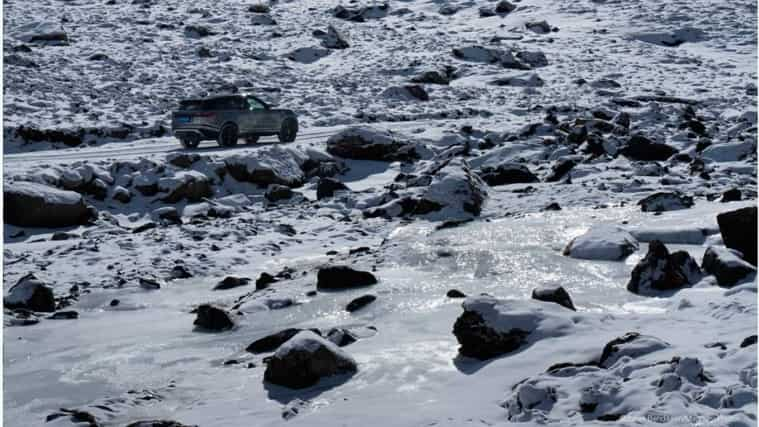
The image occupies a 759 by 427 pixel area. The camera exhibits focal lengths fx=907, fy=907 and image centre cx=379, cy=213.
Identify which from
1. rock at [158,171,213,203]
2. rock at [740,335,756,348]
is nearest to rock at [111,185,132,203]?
rock at [158,171,213,203]

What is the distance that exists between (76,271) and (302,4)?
40475 mm

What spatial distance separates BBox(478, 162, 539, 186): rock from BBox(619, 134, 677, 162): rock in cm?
260

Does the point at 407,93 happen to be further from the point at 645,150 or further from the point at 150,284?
the point at 150,284

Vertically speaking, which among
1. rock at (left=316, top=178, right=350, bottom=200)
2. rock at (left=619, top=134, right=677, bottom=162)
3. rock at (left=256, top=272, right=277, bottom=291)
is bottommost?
rock at (left=619, top=134, right=677, bottom=162)

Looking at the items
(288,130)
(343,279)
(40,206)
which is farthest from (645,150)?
(40,206)

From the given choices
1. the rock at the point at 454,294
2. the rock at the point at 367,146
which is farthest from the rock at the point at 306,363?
the rock at the point at 367,146

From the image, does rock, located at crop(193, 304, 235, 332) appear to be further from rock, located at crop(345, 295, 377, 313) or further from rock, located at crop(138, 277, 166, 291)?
rock, located at crop(138, 277, 166, 291)

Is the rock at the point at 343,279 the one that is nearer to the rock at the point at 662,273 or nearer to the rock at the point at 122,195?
the rock at the point at 662,273

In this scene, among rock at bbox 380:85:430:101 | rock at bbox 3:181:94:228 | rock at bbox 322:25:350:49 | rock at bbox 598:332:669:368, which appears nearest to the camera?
rock at bbox 598:332:669:368

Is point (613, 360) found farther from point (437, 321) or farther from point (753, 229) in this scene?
point (753, 229)

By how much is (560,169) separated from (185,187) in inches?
A: 261

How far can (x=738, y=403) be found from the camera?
4633mm

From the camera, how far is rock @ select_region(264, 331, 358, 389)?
19.5ft

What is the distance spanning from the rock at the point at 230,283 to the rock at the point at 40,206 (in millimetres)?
4842
